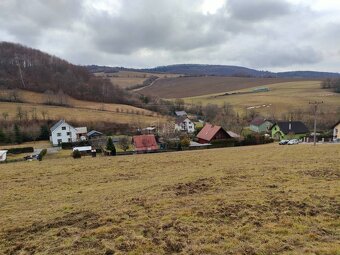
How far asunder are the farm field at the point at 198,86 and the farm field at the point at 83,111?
2272 inches

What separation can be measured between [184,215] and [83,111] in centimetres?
8596

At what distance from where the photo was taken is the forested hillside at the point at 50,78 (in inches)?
4481

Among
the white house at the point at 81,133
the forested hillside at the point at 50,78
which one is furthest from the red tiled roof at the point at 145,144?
the forested hillside at the point at 50,78

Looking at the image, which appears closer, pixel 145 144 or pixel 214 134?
pixel 145 144

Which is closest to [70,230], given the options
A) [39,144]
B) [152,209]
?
[152,209]

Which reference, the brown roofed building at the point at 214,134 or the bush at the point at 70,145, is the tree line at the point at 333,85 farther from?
the bush at the point at 70,145

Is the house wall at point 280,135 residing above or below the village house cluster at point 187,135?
below

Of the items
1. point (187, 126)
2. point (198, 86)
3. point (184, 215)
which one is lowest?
point (184, 215)

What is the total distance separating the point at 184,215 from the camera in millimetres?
11156

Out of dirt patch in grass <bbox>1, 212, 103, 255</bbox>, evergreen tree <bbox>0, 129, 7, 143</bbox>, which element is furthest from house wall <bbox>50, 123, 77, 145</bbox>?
dirt patch in grass <bbox>1, 212, 103, 255</bbox>

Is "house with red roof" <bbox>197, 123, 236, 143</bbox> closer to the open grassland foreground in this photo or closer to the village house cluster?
the village house cluster

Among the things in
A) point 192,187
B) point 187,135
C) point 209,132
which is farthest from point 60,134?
point 192,187

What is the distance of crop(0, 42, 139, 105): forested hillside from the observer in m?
114

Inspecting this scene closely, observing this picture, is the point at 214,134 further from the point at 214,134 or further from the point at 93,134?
the point at 93,134
